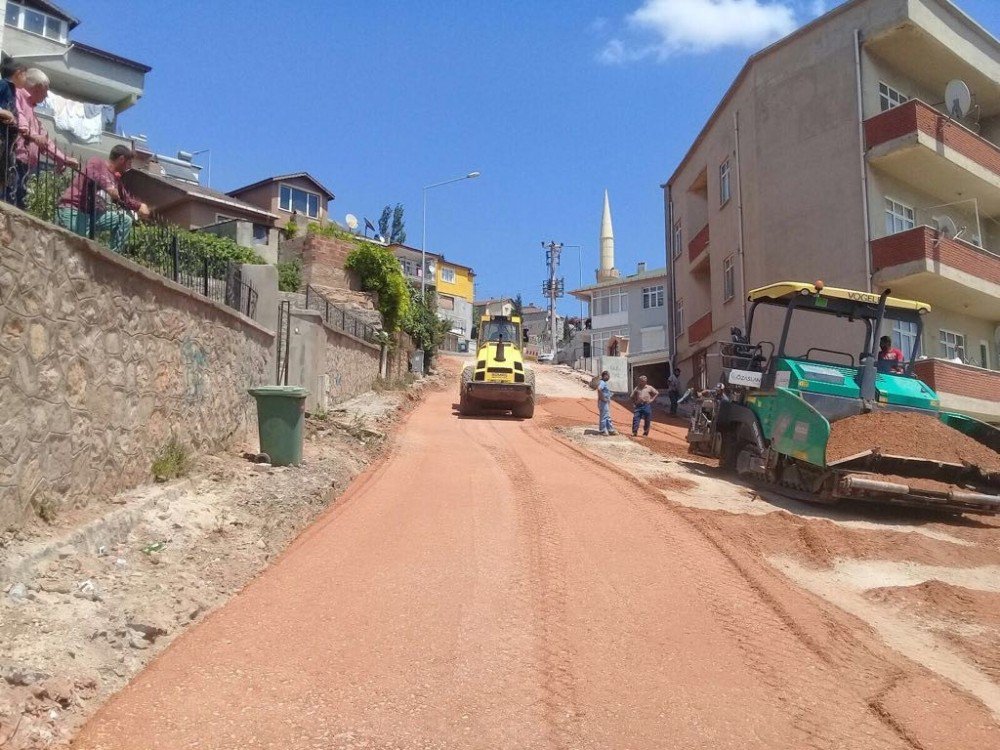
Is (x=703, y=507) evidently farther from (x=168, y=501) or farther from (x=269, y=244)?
(x=269, y=244)

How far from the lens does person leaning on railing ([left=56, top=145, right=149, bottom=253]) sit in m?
6.59

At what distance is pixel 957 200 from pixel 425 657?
23.5 m

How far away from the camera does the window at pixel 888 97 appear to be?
20.5 meters

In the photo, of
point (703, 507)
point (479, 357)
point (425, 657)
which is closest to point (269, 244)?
point (479, 357)

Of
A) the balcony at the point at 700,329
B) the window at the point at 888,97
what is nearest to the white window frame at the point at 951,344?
the window at the point at 888,97

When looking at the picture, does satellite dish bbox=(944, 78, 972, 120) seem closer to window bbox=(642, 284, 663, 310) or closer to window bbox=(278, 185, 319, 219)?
window bbox=(642, 284, 663, 310)

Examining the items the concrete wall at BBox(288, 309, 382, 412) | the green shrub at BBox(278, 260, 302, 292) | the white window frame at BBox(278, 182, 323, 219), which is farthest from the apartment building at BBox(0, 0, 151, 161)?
the concrete wall at BBox(288, 309, 382, 412)

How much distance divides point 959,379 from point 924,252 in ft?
10.5

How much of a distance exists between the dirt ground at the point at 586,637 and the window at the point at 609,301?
4636 cm

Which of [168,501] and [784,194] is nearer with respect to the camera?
[168,501]

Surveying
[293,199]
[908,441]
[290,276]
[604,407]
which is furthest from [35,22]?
[908,441]

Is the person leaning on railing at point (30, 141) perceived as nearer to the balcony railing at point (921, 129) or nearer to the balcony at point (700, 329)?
the balcony railing at point (921, 129)

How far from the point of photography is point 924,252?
18.2m

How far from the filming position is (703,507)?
9.92 meters
